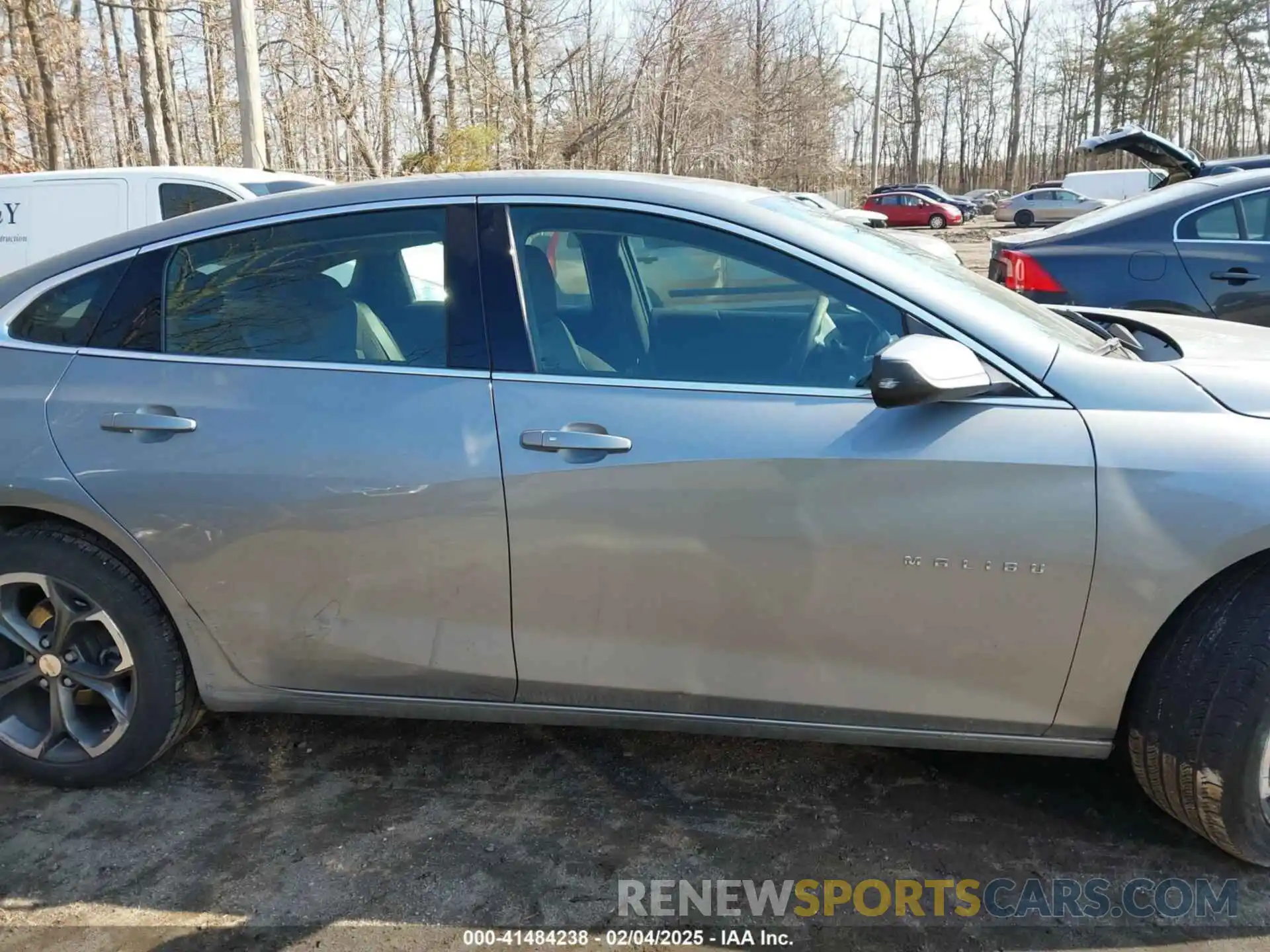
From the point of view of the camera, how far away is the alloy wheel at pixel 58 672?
8.36 ft

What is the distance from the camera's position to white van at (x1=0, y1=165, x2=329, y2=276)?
772 cm

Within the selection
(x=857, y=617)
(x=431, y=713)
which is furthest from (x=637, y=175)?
(x=431, y=713)

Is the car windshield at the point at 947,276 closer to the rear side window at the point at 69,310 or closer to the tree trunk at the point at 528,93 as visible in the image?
the rear side window at the point at 69,310

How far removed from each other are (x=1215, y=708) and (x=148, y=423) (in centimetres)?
259

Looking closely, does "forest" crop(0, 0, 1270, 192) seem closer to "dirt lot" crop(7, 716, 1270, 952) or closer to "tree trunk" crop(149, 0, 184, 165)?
"tree trunk" crop(149, 0, 184, 165)

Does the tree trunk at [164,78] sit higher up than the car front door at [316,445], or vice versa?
the tree trunk at [164,78]

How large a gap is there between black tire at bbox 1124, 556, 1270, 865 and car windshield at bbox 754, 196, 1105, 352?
69 cm

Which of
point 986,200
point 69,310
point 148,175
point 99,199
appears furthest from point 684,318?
point 986,200

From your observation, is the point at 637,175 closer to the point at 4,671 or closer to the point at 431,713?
the point at 431,713

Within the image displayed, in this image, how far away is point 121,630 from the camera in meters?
2.51

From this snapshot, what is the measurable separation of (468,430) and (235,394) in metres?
0.63

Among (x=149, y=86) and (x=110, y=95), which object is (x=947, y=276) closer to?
(x=149, y=86)

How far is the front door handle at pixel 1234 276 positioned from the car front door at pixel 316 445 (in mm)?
4627

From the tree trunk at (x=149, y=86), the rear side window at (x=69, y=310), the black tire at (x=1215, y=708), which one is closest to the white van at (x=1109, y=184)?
the tree trunk at (x=149, y=86)
